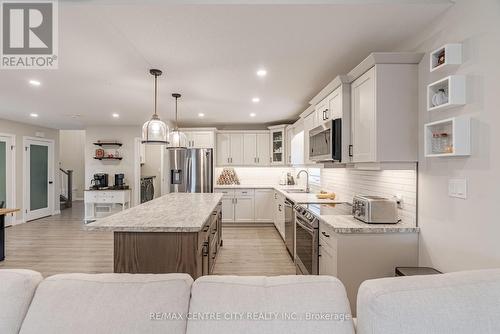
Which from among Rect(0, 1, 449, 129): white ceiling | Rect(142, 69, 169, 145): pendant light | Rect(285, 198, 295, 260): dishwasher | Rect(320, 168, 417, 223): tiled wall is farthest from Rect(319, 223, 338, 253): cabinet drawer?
Rect(142, 69, 169, 145): pendant light

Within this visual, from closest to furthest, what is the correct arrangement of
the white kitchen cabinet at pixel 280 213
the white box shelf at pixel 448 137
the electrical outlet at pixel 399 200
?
the white box shelf at pixel 448 137
the electrical outlet at pixel 399 200
the white kitchen cabinet at pixel 280 213

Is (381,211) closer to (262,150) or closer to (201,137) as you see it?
(262,150)

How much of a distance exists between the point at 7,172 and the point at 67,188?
136 inches

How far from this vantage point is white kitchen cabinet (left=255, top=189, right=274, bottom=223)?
5973 mm

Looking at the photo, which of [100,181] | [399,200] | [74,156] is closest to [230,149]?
[100,181]

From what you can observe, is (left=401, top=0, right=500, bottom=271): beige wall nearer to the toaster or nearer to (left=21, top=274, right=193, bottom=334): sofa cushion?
the toaster

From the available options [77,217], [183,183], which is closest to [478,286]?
[183,183]

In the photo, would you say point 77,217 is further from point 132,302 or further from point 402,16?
point 402,16

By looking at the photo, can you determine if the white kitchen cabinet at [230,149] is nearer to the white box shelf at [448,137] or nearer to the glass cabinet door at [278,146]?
the glass cabinet door at [278,146]

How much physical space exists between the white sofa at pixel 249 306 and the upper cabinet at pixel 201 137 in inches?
204

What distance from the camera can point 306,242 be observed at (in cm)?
294

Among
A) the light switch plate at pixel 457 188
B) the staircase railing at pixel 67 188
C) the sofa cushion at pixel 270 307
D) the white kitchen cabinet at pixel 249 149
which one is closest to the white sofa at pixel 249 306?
the sofa cushion at pixel 270 307

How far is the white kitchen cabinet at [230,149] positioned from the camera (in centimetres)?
639

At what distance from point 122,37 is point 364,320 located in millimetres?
2536
